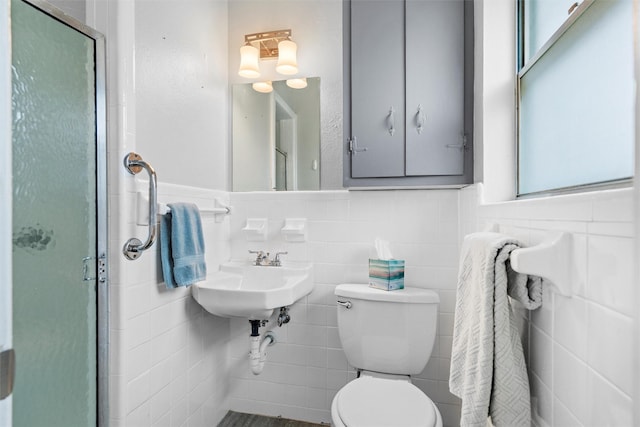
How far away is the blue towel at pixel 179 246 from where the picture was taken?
136 cm

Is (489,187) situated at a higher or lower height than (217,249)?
higher

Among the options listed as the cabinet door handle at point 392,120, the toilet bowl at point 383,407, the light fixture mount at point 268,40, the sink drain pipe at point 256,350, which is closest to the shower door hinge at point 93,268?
the sink drain pipe at point 256,350

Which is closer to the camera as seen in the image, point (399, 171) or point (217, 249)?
point (399, 171)

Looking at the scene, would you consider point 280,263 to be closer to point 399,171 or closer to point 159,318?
point 159,318

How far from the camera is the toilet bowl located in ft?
3.55

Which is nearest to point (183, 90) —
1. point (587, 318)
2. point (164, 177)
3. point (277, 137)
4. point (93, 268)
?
point (164, 177)

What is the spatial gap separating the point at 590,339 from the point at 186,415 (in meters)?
1.61

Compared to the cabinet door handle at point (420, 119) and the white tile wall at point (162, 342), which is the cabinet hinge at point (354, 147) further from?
the white tile wall at point (162, 342)

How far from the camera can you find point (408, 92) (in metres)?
1.49

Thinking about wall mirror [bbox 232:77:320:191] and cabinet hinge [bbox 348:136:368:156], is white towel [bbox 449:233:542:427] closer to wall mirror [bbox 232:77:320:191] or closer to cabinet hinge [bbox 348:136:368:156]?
cabinet hinge [bbox 348:136:368:156]

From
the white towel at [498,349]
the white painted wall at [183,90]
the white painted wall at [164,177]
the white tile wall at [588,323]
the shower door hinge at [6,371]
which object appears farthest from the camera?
the white painted wall at [183,90]

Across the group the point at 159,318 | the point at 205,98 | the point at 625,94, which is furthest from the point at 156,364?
the point at 625,94

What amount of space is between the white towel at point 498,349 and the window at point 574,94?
11.0 inches

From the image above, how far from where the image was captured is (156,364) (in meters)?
1.34
